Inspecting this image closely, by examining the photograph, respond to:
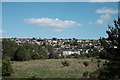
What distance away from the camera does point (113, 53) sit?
12.4 m

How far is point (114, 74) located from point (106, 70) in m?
0.53

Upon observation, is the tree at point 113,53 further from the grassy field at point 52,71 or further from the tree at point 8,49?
the tree at point 8,49

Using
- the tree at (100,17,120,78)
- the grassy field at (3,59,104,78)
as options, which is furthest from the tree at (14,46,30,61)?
the tree at (100,17,120,78)

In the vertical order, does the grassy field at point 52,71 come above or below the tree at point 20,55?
below

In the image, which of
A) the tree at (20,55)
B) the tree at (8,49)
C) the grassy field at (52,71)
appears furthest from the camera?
the tree at (8,49)

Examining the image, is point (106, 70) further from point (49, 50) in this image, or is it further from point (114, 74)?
point (49, 50)

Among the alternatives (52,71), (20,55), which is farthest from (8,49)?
Result: (52,71)

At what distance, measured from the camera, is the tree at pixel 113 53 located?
1175 centimetres

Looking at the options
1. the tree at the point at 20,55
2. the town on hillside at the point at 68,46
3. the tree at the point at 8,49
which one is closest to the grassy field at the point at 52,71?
the tree at the point at 20,55

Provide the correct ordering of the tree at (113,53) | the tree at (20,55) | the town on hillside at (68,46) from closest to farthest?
1. the tree at (113,53)
2. the tree at (20,55)
3. the town on hillside at (68,46)

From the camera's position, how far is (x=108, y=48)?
41.2ft

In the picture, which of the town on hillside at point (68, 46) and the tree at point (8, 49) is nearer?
the tree at point (8, 49)

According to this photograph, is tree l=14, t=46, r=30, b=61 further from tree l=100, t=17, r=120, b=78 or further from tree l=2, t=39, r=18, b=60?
tree l=100, t=17, r=120, b=78

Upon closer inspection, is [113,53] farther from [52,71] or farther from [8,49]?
[8,49]
